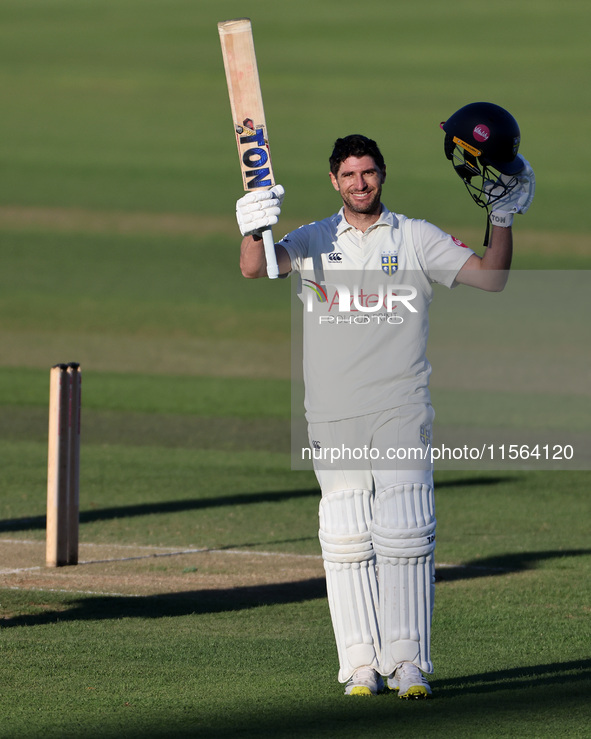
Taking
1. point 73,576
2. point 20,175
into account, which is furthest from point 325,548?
point 20,175

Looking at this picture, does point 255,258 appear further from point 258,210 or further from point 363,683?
point 363,683

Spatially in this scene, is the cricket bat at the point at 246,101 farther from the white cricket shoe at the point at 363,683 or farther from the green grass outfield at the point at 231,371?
the green grass outfield at the point at 231,371

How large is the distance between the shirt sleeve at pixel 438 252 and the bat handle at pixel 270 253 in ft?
1.77

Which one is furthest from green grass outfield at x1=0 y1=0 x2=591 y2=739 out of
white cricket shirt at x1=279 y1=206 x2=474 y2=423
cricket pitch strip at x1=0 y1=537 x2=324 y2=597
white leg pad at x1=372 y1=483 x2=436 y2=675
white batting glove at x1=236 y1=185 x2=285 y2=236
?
white batting glove at x1=236 y1=185 x2=285 y2=236

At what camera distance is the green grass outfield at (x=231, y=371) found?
5.46 metres

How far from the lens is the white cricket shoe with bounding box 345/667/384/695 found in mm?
5020

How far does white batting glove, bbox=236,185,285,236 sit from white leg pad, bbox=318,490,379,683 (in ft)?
3.33

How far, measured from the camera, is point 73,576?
26.7 feet

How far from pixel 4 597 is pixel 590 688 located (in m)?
3.38

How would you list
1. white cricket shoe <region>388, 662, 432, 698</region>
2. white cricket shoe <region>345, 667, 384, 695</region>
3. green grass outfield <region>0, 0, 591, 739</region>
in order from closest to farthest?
white cricket shoe <region>388, 662, 432, 698</region>
white cricket shoe <region>345, 667, 384, 695</region>
green grass outfield <region>0, 0, 591, 739</region>

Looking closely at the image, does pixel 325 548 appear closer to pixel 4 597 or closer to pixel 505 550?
pixel 4 597

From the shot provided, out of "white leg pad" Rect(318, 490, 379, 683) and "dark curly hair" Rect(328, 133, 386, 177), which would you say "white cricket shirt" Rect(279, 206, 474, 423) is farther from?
"white leg pad" Rect(318, 490, 379, 683)

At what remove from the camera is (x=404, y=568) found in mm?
5000

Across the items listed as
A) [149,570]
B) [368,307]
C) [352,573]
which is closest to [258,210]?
[368,307]
